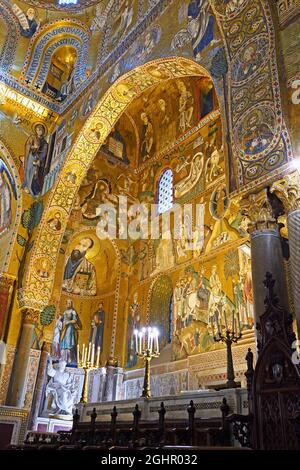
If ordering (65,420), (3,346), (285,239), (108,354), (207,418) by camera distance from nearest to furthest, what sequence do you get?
(207,418)
(285,239)
(3,346)
(65,420)
(108,354)

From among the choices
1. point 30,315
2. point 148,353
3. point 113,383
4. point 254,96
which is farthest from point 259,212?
point 113,383

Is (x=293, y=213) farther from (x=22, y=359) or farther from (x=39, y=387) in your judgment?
(x=39, y=387)

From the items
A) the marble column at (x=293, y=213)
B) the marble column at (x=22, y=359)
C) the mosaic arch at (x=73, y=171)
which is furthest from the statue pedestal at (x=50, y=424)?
the marble column at (x=293, y=213)

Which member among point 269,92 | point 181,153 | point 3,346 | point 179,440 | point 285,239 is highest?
point 181,153

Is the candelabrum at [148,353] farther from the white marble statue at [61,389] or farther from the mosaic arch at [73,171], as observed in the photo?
the white marble statue at [61,389]

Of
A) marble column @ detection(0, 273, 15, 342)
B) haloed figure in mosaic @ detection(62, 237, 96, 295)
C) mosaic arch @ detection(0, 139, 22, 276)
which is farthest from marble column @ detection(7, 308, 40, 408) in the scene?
haloed figure in mosaic @ detection(62, 237, 96, 295)

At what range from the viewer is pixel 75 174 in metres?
11.6

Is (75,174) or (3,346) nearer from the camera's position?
(3,346)

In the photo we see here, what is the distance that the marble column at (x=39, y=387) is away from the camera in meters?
10.1

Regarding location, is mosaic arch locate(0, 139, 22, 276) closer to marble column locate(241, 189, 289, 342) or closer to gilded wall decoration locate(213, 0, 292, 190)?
gilded wall decoration locate(213, 0, 292, 190)

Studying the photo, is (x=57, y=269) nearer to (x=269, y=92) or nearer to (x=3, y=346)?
(x=3, y=346)

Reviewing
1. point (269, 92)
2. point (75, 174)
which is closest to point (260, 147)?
point (269, 92)

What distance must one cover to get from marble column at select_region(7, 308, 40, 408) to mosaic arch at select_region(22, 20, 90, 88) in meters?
7.68

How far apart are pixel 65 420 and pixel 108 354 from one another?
8.01 ft
